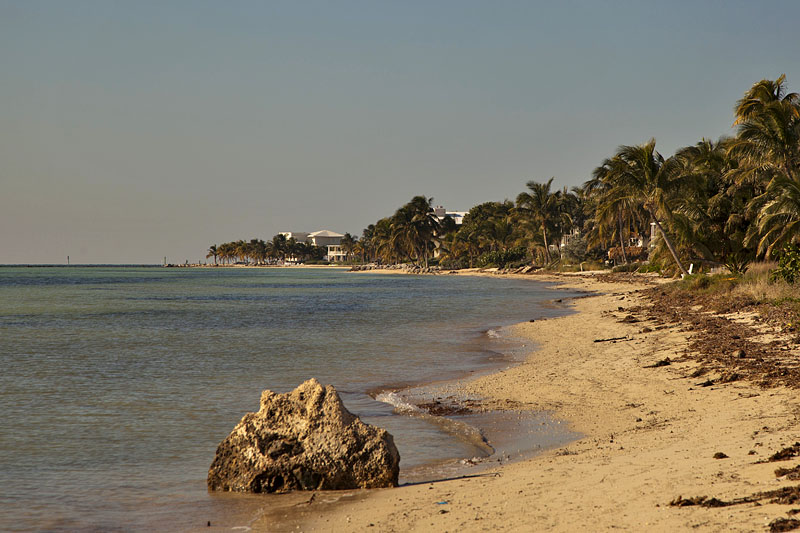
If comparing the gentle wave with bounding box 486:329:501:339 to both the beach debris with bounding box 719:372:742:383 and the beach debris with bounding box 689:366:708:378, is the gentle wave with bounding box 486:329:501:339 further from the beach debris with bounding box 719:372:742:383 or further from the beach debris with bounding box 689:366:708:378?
the beach debris with bounding box 719:372:742:383

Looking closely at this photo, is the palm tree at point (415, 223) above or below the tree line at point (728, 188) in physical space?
above

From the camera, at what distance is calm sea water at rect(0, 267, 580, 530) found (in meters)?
8.30

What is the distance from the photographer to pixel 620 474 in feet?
23.6

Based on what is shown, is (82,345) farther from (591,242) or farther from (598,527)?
(591,242)

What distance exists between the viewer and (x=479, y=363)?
18500 millimetres

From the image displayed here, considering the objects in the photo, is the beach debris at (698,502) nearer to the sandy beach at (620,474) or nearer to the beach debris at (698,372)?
the sandy beach at (620,474)

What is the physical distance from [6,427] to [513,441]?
28.7 feet

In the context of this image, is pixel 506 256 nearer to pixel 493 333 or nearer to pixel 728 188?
pixel 728 188

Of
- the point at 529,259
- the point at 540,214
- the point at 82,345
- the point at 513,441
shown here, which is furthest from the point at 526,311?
the point at 529,259

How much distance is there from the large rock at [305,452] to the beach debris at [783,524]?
4.15 meters

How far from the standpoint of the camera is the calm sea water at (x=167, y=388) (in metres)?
8.30

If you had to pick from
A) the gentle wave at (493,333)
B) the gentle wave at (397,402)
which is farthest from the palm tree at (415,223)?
the gentle wave at (397,402)

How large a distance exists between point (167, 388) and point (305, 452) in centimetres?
867

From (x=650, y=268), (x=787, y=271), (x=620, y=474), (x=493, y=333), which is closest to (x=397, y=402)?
(x=620, y=474)
